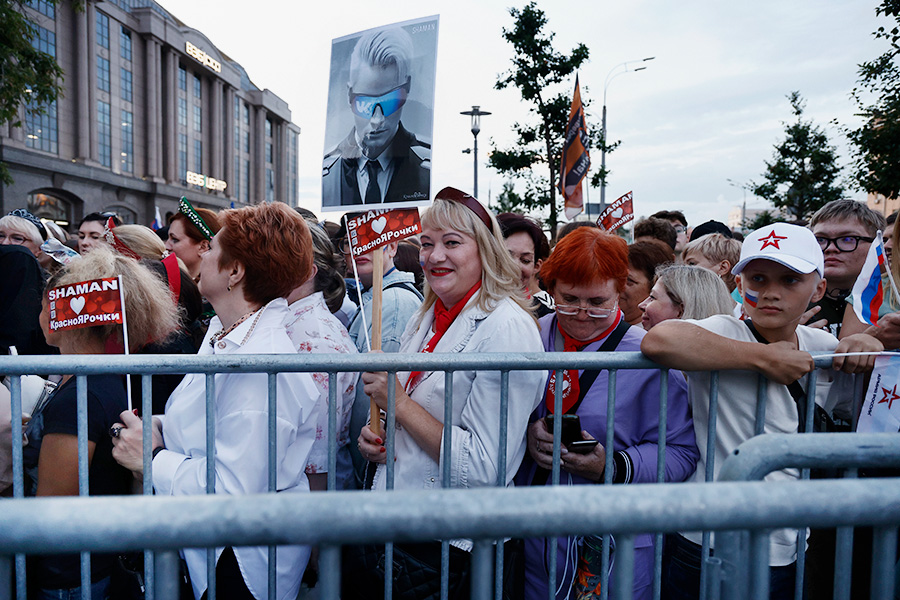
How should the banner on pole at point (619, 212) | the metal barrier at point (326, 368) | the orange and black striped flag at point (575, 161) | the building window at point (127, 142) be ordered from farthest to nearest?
the building window at point (127, 142)
the orange and black striped flag at point (575, 161)
the banner on pole at point (619, 212)
the metal barrier at point (326, 368)

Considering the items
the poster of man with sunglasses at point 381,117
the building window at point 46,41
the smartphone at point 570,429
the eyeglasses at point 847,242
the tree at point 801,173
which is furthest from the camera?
the building window at point 46,41

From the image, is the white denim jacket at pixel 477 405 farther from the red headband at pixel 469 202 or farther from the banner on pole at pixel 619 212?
the banner on pole at pixel 619 212

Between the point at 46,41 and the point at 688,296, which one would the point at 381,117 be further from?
the point at 46,41

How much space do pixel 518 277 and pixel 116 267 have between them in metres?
1.80

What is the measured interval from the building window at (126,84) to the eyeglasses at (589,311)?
156 feet

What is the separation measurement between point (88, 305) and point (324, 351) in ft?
3.33

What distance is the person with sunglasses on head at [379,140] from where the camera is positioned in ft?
9.36

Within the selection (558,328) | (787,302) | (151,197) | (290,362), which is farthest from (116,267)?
(151,197)

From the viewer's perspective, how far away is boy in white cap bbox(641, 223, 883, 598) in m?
2.03

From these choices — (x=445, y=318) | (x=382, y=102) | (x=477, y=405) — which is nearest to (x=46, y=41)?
(x=382, y=102)

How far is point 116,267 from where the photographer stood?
8.70 feet

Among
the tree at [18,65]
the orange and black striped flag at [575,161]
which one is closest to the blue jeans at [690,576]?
the orange and black striped flag at [575,161]

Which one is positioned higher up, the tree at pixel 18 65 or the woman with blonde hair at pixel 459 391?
the tree at pixel 18 65

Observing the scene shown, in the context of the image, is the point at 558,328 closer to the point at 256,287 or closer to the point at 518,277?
the point at 518,277
